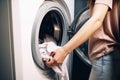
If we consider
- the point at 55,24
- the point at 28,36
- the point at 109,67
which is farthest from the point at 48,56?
the point at 109,67

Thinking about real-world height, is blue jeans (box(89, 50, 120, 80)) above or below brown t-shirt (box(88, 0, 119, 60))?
below

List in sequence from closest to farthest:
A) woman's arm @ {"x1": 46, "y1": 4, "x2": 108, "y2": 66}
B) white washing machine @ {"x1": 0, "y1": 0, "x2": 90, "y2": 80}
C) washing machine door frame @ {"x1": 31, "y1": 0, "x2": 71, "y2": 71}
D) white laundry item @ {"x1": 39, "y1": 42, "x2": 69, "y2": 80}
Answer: woman's arm @ {"x1": 46, "y1": 4, "x2": 108, "y2": 66}
white washing machine @ {"x1": 0, "y1": 0, "x2": 90, "y2": 80}
washing machine door frame @ {"x1": 31, "y1": 0, "x2": 71, "y2": 71}
white laundry item @ {"x1": 39, "y1": 42, "x2": 69, "y2": 80}

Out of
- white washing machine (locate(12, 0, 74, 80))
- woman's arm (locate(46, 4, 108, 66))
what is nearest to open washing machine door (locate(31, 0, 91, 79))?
white washing machine (locate(12, 0, 74, 80))

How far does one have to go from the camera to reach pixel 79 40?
2.84 ft

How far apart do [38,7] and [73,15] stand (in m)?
0.49

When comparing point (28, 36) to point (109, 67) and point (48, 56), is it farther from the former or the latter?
point (109, 67)

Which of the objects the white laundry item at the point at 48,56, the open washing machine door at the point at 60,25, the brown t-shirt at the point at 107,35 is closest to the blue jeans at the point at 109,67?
the brown t-shirt at the point at 107,35

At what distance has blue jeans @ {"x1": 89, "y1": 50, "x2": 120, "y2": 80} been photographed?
0.87 metres

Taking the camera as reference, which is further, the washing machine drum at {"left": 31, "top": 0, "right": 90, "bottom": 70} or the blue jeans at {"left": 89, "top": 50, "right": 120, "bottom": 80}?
the washing machine drum at {"left": 31, "top": 0, "right": 90, "bottom": 70}

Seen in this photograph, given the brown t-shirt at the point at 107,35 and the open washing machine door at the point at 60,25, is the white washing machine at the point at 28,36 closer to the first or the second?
the open washing machine door at the point at 60,25

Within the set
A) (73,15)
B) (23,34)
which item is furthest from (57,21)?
(23,34)

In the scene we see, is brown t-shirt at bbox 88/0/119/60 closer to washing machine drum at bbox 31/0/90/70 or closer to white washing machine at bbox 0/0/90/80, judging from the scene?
white washing machine at bbox 0/0/90/80

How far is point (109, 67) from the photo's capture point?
872 millimetres

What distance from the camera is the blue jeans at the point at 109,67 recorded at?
0.87m
